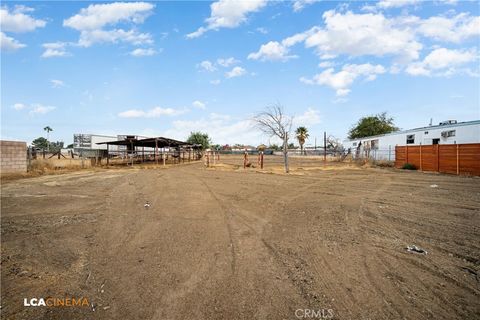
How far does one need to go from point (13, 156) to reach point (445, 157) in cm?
2916

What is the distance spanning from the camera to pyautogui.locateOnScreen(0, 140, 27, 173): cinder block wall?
1880 cm

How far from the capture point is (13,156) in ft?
63.6

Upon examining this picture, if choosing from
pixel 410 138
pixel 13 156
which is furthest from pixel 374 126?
pixel 13 156

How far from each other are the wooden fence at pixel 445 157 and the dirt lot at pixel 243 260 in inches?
520

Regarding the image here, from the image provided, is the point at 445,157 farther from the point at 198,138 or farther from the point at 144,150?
the point at 198,138

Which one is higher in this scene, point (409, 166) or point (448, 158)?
point (448, 158)

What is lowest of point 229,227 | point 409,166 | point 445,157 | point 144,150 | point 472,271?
point 472,271

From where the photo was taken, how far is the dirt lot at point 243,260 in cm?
337

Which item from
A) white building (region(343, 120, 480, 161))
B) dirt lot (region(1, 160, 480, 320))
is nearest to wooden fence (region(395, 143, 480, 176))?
white building (region(343, 120, 480, 161))

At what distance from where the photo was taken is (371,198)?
1027 cm

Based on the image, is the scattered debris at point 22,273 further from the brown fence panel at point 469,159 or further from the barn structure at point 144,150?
the barn structure at point 144,150

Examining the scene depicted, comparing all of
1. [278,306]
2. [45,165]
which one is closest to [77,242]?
[278,306]

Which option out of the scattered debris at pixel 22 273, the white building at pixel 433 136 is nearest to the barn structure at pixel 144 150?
the white building at pixel 433 136

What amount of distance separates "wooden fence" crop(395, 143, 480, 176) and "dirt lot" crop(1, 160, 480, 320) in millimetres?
13219
